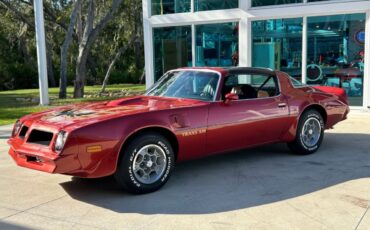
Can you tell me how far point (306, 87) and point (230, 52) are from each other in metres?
6.47

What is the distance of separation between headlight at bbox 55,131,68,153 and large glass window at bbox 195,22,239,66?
9.30 metres

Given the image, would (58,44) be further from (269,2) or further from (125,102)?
(125,102)

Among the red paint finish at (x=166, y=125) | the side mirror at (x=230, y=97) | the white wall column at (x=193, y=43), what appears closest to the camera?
the red paint finish at (x=166, y=125)

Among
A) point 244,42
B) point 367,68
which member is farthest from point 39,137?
point 367,68

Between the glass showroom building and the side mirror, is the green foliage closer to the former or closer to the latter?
the glass showroom building

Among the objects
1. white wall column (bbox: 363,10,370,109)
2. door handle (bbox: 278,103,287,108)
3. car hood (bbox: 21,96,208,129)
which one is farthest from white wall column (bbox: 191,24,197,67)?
car hood (bbox: 21,96,208,129)

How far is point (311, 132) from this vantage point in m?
7.22

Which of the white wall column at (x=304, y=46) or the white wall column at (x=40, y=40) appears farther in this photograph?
the white wall column at (x=40, y=40)

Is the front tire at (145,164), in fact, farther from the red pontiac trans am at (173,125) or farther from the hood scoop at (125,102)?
the hood scoop at (125,102)

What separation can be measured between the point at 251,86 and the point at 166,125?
1952 mm

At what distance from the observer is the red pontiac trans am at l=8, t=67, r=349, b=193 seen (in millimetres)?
4898

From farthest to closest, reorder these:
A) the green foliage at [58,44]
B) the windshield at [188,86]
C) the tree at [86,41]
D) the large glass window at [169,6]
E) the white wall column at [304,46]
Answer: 1. the green foliage at [58,44]
2. the tree at [86,41]
3. the large glass window at [169,6]
4. the white wall column at [304,46]
5. the windshield at [188,86]

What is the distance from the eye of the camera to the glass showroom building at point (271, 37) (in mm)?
11805

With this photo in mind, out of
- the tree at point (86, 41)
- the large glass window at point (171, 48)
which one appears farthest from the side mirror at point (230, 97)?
the tree at point (86, 41)
